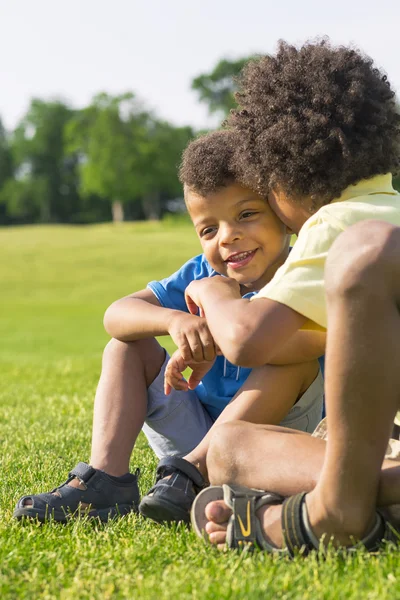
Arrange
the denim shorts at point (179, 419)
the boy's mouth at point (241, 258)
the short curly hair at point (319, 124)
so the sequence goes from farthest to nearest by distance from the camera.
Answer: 1. the boy's mouth at point (241, 258)
2. the denim shorts at point (179, 419)
3. the short curly hair at point (319, 124)

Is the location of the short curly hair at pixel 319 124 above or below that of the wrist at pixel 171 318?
above

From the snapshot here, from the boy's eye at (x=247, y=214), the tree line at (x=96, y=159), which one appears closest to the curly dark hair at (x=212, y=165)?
the boy's eye at (x=247, y=214)

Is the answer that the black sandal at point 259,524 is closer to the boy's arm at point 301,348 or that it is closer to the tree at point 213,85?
the boy's arm at point 301,348

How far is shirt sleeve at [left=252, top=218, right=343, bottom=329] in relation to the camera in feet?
7.52

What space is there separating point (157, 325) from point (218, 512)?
2.58 feet

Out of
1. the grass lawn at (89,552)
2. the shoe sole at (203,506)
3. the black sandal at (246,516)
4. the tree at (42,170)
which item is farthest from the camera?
the tree at (42,170)

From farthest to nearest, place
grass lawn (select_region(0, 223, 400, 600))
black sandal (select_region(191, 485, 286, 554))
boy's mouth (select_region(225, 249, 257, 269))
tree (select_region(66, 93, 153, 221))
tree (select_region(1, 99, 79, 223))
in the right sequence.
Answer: tree (select_region(1, 99, 79, 223)) < tree (select_region(66, 93, 153, 221)) < boy's mouth (select_region(225, 249, 257, 269)) < black sandal (select_region(191, 485, 286, 554)) < grass lawn (select_region(0, 223, 400, 600))

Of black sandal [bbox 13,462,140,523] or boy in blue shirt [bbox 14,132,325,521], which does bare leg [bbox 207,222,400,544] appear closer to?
boy in blue shirt [bbox 14,132,325,521]

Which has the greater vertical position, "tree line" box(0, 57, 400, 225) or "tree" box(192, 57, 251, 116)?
"tree" box(192, 57, 251, 116)

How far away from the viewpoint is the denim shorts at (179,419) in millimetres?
3109

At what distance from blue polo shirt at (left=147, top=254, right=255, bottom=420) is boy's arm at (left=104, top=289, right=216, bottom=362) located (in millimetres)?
57

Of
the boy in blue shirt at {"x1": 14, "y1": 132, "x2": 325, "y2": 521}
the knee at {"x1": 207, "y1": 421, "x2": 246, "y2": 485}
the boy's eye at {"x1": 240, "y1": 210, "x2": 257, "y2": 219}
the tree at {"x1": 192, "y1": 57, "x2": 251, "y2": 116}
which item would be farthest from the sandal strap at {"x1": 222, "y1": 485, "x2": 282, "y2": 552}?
the tree at {"x1": 192, "y1": 57, "x2": 251, "y2": 116}

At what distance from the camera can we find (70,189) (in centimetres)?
9744

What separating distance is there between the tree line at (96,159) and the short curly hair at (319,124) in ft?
230
